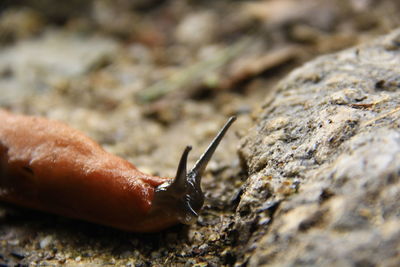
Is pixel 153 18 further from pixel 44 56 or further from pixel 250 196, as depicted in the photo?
pixel 250 196

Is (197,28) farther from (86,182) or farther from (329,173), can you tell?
(329,173)

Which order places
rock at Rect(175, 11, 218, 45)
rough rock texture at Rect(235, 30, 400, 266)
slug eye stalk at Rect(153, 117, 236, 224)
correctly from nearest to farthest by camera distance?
rough rock texture at Rect(235, 30, 400, 266)
slug eye stalk at Rect(153, 117, 236, 224)
rock at Rect(175, 11, 218, 45)

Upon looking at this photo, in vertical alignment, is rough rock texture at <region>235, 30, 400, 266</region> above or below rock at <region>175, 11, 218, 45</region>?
below

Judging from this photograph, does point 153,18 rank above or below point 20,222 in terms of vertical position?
above

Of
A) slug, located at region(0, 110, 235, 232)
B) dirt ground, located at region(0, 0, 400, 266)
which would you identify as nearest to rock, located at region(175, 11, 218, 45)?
dirt ground, located at region(0, 0, 400, 266)

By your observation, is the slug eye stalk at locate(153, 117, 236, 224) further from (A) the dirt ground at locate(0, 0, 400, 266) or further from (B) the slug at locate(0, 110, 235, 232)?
(A) the dirt ground at locate(0, 0, 400, 266)

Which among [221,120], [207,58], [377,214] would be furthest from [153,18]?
[377,214]
